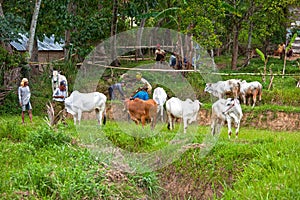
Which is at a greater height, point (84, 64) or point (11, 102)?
point (84, 64)

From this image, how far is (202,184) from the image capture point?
394 inches

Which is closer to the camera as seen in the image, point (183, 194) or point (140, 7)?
point (183, 194)

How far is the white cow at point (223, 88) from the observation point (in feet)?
54.0

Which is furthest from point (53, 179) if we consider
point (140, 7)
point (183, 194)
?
point (140, 7)

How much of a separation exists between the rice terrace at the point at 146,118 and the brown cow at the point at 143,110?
26mm

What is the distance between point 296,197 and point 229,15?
51.3 ft

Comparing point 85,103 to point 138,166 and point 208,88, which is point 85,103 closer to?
point 138,166

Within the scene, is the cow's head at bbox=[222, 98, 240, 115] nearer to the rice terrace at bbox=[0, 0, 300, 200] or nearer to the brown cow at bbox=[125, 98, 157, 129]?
the rice terrace at bbox=[0, 0, 300, 200]

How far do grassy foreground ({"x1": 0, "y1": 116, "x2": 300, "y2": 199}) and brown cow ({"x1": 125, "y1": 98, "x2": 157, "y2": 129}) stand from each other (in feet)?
1.02

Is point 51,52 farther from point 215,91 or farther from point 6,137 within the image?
point 6,137

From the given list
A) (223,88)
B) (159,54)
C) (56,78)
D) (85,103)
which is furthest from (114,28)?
(85,103)

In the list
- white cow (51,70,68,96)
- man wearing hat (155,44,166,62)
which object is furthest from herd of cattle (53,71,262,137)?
man wearing hat (155,44,166,62)

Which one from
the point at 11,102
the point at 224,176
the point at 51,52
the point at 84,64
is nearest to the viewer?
the point at 224,176

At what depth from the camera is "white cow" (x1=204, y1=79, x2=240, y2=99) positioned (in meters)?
16.5
